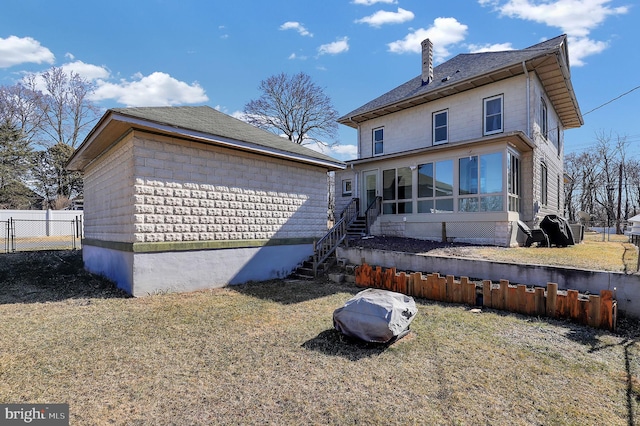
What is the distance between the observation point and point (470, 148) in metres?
10.7

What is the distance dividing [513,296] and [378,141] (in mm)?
11609

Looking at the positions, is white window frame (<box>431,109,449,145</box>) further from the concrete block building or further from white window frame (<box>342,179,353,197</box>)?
the concrete block building

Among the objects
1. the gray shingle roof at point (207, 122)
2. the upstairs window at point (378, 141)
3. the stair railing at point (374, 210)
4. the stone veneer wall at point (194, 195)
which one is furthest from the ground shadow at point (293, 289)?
the upstairs window at point (378, 141)

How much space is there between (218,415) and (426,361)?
90.7 inches

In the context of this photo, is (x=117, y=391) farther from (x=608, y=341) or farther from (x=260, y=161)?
(x=260, y=161)

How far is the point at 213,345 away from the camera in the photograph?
13.7 feet

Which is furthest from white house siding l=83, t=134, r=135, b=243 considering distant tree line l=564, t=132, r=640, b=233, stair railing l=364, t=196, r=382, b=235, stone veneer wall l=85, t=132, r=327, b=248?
distant tree line l=564, t=132, r=640, b=233

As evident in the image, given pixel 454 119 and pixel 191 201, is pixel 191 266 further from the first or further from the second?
pixel 454 119

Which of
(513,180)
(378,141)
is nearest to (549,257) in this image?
(513,180)

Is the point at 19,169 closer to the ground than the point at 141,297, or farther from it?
farther from it

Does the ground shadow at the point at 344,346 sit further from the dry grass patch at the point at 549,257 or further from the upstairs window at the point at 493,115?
the upstairs window at the point at 493,115

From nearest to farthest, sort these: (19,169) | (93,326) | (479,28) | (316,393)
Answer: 1. (316,393)
2. (93,326)
3. (479,28)
4. (19,169)

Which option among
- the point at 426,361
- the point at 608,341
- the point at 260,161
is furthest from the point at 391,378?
the point at 260,161

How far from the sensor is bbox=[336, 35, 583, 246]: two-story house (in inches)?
410
